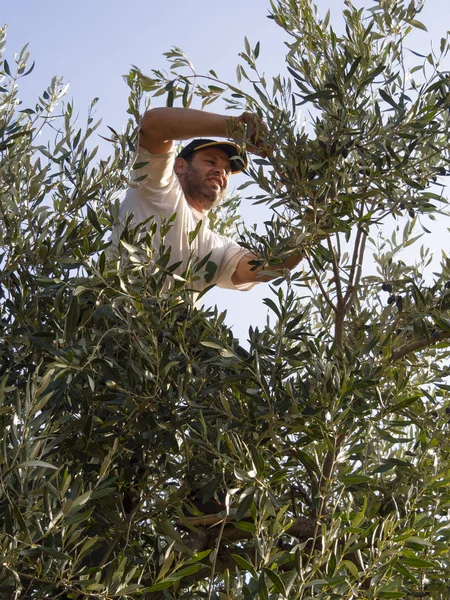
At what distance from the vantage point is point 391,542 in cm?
272

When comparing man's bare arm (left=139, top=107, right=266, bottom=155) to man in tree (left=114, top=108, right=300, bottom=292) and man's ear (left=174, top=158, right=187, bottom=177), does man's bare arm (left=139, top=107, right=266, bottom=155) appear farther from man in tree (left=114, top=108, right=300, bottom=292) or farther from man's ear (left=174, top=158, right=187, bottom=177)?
man's ear (left=174, top=158, right=187, bottom=177)

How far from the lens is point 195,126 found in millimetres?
3662

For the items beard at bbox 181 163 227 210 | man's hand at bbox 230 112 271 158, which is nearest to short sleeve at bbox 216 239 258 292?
beard at bbox 181 163 227 210

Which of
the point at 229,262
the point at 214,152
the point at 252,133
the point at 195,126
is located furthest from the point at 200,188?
the point at 252,133

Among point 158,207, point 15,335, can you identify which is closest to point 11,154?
point 158,207

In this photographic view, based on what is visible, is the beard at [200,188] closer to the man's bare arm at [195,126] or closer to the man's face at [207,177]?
the man's face at [207,177]

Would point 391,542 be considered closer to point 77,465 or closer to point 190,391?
point 190,391

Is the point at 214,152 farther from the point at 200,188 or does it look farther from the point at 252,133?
the point at 252,133

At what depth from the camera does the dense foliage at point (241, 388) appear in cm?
259

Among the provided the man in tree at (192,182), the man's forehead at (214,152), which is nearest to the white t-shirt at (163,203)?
the man in tree at (192,182)

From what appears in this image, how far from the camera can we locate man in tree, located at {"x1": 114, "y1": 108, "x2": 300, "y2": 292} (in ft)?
11.7

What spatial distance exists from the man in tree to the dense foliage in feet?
0.41

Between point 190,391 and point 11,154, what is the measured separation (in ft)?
5.21

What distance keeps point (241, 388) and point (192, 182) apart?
7.10ft
